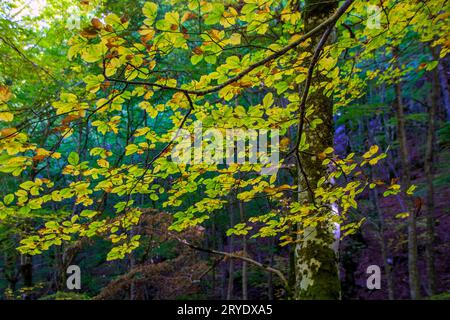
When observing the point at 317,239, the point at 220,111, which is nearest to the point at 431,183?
the point at 317,239

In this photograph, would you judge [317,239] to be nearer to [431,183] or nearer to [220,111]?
[220,111]

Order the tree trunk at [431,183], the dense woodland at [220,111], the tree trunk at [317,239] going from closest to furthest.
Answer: the dense woodland at [220,111] < the tree trunk at [317,239] < the tree trunk at [431,183]

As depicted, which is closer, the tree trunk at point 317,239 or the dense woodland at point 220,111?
the dense woodland at point 220,111

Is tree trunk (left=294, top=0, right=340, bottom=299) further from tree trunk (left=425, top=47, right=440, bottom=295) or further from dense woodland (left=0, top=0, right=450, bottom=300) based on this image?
tree trunk (left=425, top=47, right=440, bottom=295)

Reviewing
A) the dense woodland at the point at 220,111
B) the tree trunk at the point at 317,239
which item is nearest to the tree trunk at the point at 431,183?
the dense woodland at the point at 220,111

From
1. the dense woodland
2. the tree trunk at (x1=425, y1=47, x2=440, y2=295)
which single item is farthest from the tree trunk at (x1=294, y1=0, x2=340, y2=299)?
the tree trunk at (x1=425, y1=47, x2=440, y2=295)

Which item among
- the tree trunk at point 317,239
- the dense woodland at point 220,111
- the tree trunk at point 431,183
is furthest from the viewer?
the tree trunk at point 431,183

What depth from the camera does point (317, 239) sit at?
291cm

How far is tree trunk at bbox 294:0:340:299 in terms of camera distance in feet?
9.32

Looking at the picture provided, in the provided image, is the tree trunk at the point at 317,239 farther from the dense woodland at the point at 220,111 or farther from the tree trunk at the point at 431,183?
the tree trunk at the point at 431,183

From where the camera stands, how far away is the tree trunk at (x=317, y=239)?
2840 millimetres

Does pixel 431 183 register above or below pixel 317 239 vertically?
above
